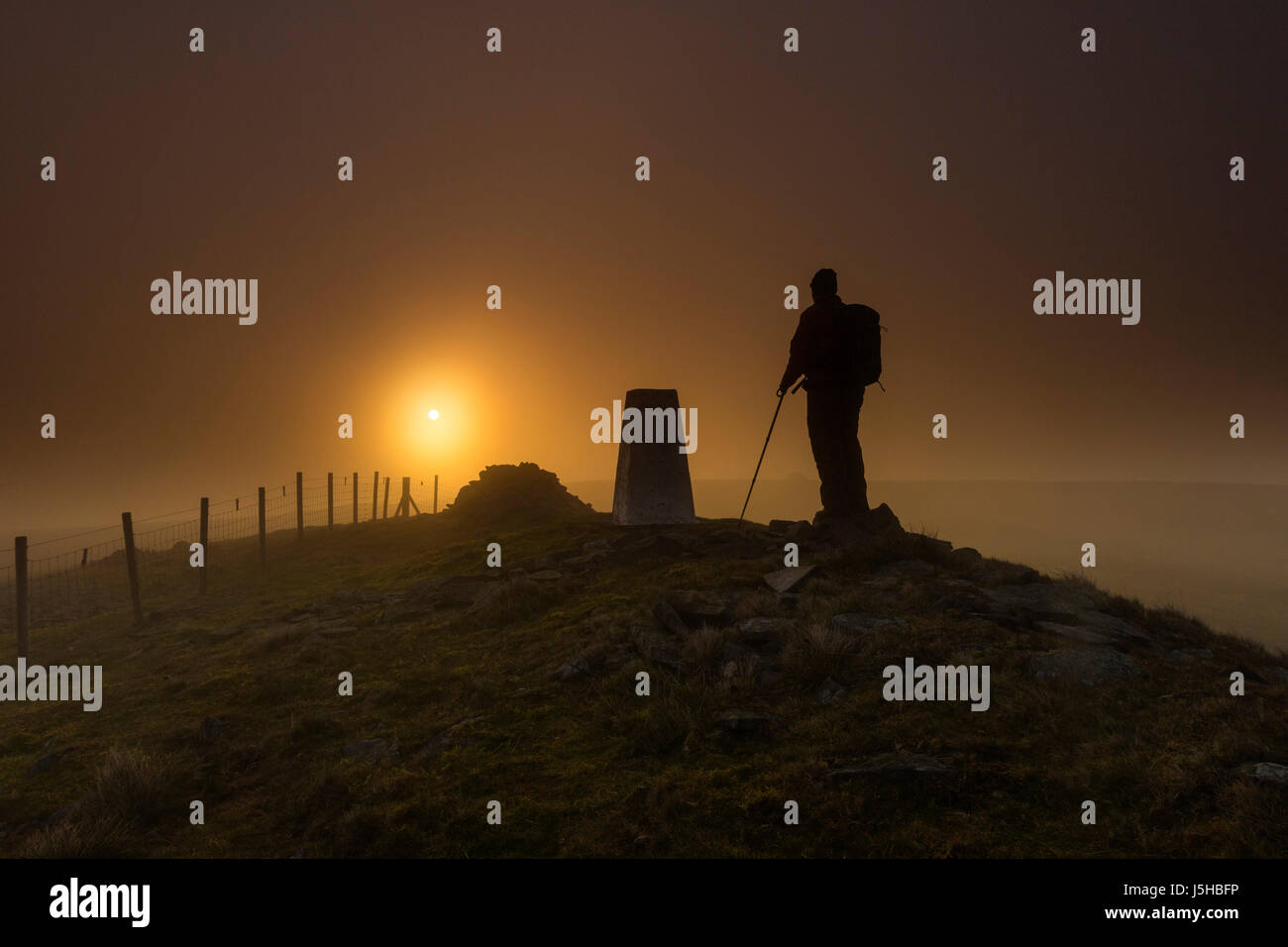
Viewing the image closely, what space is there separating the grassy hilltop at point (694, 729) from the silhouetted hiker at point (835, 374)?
1.31m

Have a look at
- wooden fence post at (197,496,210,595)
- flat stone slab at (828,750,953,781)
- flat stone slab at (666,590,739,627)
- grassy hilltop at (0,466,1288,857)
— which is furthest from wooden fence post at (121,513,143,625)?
flat stone slab at (828,750,953,781)

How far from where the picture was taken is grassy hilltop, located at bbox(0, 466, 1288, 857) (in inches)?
260

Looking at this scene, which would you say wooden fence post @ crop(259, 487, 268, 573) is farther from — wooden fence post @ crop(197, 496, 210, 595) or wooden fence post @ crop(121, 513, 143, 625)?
wooden fence post @ crop(121, 513, 143, 625)

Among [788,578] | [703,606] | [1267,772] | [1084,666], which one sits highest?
[788,578]

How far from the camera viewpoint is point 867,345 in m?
14.8

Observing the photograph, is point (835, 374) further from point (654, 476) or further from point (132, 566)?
point (132, 566)

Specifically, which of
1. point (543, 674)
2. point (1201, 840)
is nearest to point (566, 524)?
point (543, 674)

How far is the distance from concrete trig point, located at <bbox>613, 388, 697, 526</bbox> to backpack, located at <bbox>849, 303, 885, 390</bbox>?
4.61 metres

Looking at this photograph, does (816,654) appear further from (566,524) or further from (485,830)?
(566,524)

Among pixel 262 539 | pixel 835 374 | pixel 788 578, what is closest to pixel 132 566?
pixel 262 539

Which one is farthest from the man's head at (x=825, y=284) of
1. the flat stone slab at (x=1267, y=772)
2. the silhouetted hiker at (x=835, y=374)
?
the flat stone slab at (x=1267, y=772)

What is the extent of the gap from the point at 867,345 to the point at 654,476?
5.69 metres

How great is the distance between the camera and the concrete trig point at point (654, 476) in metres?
17.5

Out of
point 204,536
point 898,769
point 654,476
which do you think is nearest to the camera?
point 898,769
